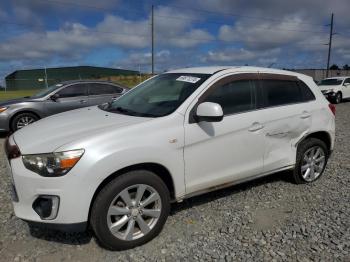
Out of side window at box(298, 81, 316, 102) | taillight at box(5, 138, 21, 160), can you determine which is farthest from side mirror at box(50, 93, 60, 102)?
side window at box(298, 81, 316, 102)

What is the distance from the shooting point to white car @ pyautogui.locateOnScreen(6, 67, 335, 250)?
3055mm

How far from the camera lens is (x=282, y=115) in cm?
449

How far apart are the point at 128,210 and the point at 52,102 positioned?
23.3 ft

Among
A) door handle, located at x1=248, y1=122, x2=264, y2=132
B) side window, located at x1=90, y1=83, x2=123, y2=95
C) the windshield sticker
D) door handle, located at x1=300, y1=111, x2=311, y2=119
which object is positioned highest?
the windshield sticker

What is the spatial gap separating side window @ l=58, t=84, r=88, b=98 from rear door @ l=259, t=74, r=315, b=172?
6712 mm

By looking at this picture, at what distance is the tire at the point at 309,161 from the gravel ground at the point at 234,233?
18cm

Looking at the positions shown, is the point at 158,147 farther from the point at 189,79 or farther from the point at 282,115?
the point at 282,115

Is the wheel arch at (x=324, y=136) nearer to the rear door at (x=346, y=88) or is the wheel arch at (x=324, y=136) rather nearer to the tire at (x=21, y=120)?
the tire at (x=21, y=120)

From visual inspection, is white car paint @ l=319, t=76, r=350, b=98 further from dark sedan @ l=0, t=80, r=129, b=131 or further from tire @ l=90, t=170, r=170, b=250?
tire @ l=90, t=170, r=170, b=250

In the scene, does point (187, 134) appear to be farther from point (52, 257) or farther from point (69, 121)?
point (52, 257)

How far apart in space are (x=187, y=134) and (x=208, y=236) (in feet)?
3.56


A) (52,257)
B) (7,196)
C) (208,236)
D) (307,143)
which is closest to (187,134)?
(208,236)

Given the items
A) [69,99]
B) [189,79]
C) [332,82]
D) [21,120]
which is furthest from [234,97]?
[332,82]

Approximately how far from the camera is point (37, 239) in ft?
11.9
